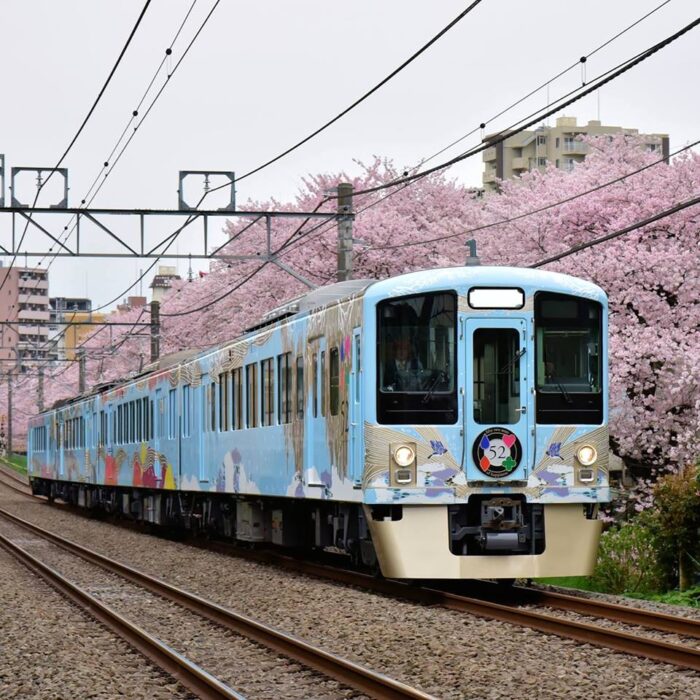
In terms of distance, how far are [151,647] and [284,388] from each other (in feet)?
20.0

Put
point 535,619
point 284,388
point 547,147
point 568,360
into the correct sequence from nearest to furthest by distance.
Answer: point 535,619
point 568,360
point 284,388
point 547,147

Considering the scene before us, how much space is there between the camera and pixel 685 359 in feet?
75.0

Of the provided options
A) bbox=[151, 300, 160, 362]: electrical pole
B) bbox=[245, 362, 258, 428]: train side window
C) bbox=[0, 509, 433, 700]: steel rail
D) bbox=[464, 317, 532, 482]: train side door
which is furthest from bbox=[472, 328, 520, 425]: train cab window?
bbox=[151, 300, 160, 362]: electrical pole

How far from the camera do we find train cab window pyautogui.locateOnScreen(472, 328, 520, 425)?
12.7m

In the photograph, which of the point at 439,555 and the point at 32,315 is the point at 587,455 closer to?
the point at 439,555

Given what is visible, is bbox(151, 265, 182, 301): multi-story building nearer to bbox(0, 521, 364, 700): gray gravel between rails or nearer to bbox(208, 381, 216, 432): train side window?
bbox(208, 381, 216, 432): train side window

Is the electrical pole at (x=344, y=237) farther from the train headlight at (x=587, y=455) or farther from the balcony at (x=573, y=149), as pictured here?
the balcony at (x=573, y=149)

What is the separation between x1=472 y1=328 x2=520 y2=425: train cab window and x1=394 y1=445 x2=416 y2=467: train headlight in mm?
671

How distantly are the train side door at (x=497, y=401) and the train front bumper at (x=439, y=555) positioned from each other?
490 millimetres

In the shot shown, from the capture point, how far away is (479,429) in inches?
498

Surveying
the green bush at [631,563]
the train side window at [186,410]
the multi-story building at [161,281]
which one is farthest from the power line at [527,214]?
the multi-story building at [161,281]

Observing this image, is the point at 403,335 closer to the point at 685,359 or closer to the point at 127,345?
the point at 685,359

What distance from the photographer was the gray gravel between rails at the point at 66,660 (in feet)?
28.2

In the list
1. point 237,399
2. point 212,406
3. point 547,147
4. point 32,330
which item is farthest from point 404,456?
point 32,330
